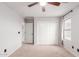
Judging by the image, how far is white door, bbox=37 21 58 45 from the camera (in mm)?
6800

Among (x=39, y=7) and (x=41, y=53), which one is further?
(x=41, y=53)

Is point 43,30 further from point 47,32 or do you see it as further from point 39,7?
point 39,7

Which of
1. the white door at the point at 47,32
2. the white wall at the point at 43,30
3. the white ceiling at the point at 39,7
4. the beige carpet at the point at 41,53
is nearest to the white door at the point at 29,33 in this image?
the white wall at the point at 43,30

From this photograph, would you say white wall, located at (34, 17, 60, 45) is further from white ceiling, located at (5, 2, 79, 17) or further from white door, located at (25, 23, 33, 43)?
white ceiling, located at (5, 2, 79, 17)

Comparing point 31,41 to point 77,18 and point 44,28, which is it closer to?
point 44,28

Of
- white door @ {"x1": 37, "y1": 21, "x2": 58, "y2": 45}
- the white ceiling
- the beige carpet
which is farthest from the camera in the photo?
white door @ {"x1": 37, "y1": 21, "x2": 58, "y2": 45}

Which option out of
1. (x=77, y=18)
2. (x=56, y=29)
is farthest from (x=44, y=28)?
(x=77, y=18)

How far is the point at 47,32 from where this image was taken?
6820 mm

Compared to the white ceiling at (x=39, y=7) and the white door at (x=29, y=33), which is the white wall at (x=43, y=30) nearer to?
the white door at (x=29, y=33)

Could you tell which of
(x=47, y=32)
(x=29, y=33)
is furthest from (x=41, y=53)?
(x=29, y=33)

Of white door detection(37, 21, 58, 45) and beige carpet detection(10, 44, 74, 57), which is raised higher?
white door detection(37, 21, 58, 45)

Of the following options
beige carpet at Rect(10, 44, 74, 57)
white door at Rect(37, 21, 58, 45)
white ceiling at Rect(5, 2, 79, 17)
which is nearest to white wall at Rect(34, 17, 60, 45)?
white door at Rect(37, 21, 58, 45)

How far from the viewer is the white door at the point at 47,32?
680cm

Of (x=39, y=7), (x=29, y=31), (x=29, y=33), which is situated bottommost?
(x=29, y=33)
